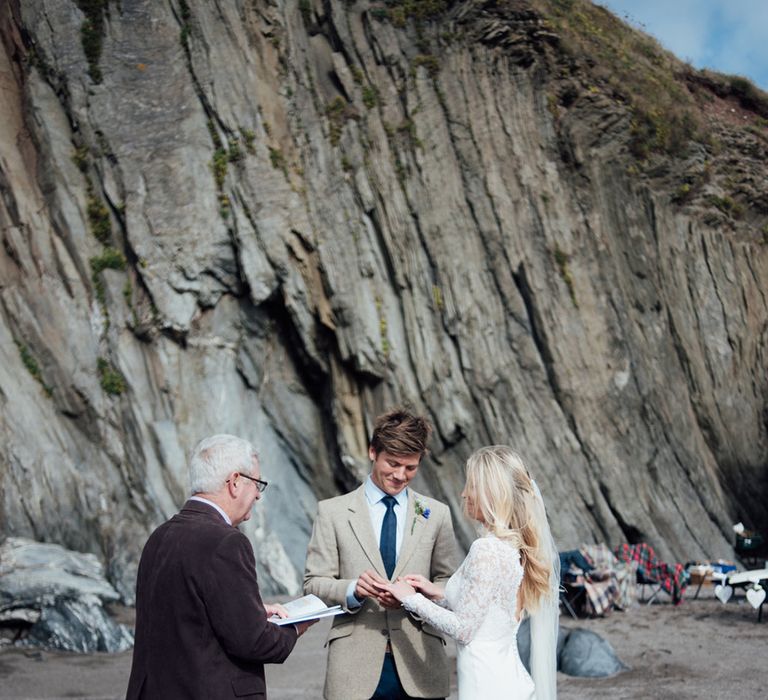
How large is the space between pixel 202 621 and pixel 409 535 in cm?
128

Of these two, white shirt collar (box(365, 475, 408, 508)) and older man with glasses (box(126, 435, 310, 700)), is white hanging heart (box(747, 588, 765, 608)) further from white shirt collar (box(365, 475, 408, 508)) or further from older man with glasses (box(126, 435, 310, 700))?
older man with glasses (box(126, 435, 310, 700))

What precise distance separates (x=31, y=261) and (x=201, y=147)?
3.60 meters

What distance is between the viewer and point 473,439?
47.4 ft

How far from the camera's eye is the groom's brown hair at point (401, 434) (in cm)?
380

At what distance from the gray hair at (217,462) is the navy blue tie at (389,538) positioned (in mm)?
978

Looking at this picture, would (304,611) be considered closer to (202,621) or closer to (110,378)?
(202,621)

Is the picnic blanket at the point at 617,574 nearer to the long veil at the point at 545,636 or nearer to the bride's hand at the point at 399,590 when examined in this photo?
the long veil at the point at 545,636

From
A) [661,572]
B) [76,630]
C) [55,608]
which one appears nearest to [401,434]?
[76,630]

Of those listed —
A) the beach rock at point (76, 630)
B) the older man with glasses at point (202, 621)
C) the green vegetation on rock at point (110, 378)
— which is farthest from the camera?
the green vegetation on rock at point (110, 378)

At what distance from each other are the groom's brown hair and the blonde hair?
1.56 ft

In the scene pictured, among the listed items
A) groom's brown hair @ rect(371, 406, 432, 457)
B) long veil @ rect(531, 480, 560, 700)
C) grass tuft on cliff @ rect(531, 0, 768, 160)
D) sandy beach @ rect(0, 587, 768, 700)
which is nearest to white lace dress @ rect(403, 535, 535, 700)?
long veil @ rect(531, 480, 560, 700)

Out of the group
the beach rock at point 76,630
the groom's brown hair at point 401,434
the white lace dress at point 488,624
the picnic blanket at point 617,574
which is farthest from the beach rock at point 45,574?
the white lace dress at point 488,624

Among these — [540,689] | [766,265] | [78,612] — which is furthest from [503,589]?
[766,265]

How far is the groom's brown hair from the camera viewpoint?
380cm
